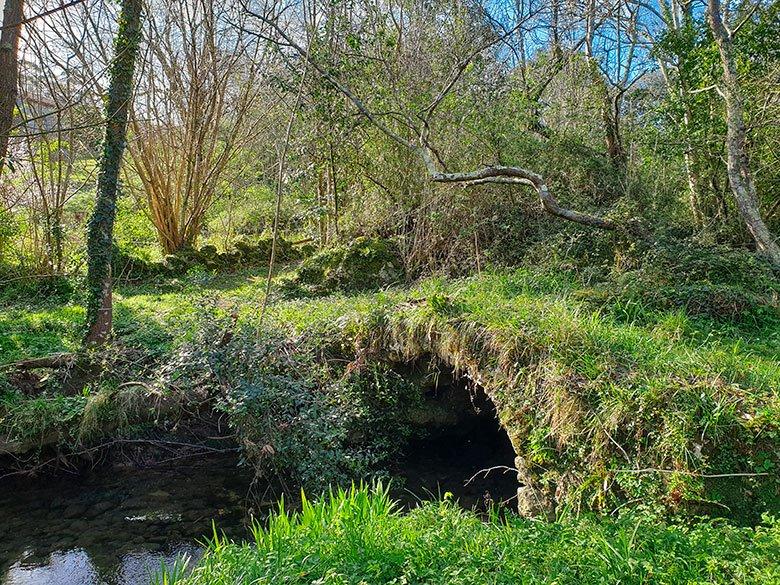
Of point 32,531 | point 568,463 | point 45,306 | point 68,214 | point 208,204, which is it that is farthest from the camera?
point 208,204

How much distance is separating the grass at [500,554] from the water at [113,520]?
1.40m

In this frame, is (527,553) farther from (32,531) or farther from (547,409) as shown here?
(32,531)

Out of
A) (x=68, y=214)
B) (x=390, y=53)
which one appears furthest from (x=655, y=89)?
(x=68, y=214)

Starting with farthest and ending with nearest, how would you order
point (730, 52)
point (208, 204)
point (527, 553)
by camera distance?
point (208, 204) → point (730, 52) → point (527, 553)

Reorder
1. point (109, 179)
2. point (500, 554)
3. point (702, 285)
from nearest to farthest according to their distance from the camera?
point (500, 554)
point (702, 285)
point (109, 179)

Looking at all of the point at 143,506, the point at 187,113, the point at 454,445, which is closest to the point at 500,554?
the point at 454,445

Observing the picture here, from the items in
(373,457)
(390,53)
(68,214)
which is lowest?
(373,457)

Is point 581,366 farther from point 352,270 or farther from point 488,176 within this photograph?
point 352,270

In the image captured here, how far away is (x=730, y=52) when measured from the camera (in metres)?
6.69

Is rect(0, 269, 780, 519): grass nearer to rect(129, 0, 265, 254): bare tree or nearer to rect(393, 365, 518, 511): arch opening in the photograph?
rect(393, 365, 518, 511): arch opening

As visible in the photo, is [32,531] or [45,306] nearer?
[32,531]

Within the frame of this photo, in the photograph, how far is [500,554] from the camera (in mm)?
2955

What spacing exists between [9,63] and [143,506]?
6.71m

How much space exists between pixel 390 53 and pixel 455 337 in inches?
228
